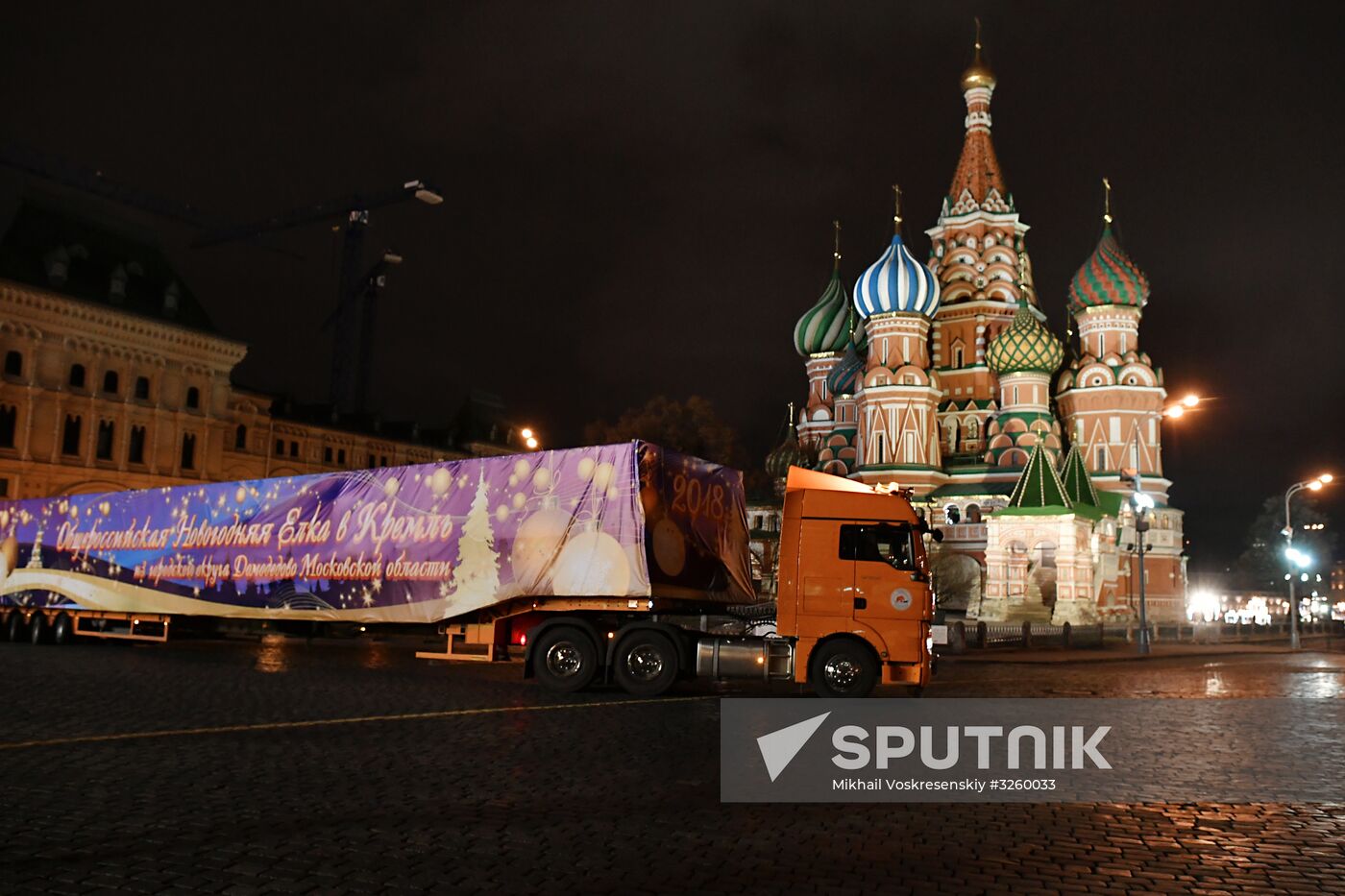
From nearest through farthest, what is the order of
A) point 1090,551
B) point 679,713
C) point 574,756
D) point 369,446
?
point 574,756
point 679,713
point 1090,551
point 369,446

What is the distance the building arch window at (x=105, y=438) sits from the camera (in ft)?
183

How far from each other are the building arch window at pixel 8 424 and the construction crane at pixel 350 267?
29666 mm

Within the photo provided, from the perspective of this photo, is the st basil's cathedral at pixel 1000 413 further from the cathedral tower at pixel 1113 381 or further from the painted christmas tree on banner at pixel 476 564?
the painted christmas tree on banner at pixel 476 564

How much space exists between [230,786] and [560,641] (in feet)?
28.2

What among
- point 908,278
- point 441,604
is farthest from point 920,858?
point 908,278

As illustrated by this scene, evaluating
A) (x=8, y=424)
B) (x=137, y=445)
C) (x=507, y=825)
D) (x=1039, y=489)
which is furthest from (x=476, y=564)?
(x=137, y=445)

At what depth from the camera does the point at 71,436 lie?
54625mm

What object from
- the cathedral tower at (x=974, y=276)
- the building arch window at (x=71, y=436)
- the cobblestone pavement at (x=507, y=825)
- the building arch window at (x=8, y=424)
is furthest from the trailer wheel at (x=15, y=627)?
the cathedral tower at (x=974, y=276)

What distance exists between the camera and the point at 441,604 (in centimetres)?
1811

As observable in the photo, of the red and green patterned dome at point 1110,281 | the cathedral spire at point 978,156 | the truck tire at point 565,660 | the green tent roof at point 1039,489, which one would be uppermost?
the cathedral spire at point 978,156

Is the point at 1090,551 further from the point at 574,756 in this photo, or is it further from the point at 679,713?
the point at 574,756

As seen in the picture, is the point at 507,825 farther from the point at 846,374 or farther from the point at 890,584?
the point at 846,374

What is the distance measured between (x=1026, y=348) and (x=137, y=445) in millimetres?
50367

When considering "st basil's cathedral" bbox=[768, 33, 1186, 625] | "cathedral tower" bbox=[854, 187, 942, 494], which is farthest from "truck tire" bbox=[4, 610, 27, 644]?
"cathedral tower" bbox=[854, 187, 942, 494]
